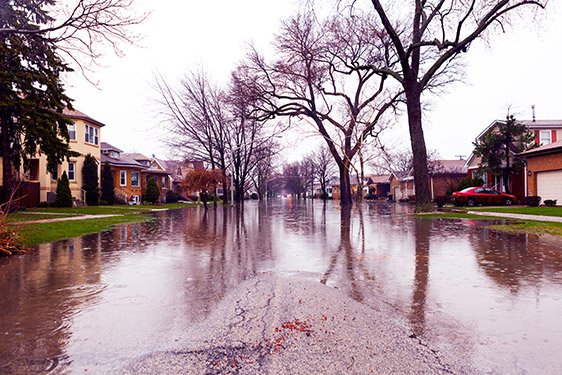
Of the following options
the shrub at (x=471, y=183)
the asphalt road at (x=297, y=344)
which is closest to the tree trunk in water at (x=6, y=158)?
the asphalt road at (x=297, y=344)

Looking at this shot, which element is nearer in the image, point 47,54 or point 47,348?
point 47,348

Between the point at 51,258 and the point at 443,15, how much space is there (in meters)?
20.3

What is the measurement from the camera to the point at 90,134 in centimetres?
3334

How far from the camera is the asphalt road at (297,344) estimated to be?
2896 millimetres

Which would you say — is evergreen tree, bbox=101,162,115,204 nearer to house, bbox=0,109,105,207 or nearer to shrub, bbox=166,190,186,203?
house, bbox=0,109,105,207

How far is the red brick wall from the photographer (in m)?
25.0

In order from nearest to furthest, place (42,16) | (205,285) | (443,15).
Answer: (205,285), (42,16), (443,15)

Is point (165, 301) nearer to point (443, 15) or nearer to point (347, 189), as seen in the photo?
point (443, 15)

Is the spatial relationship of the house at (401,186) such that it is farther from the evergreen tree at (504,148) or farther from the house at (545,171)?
the house at (545,171)

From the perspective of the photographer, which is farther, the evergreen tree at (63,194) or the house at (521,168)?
the house at (521,168)

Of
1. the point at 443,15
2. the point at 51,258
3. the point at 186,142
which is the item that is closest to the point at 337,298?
the point at 51,258

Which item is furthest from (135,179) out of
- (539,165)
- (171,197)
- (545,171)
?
(545,171)

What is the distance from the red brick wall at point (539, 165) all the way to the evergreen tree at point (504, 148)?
3699 mm

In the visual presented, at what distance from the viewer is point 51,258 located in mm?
8055
